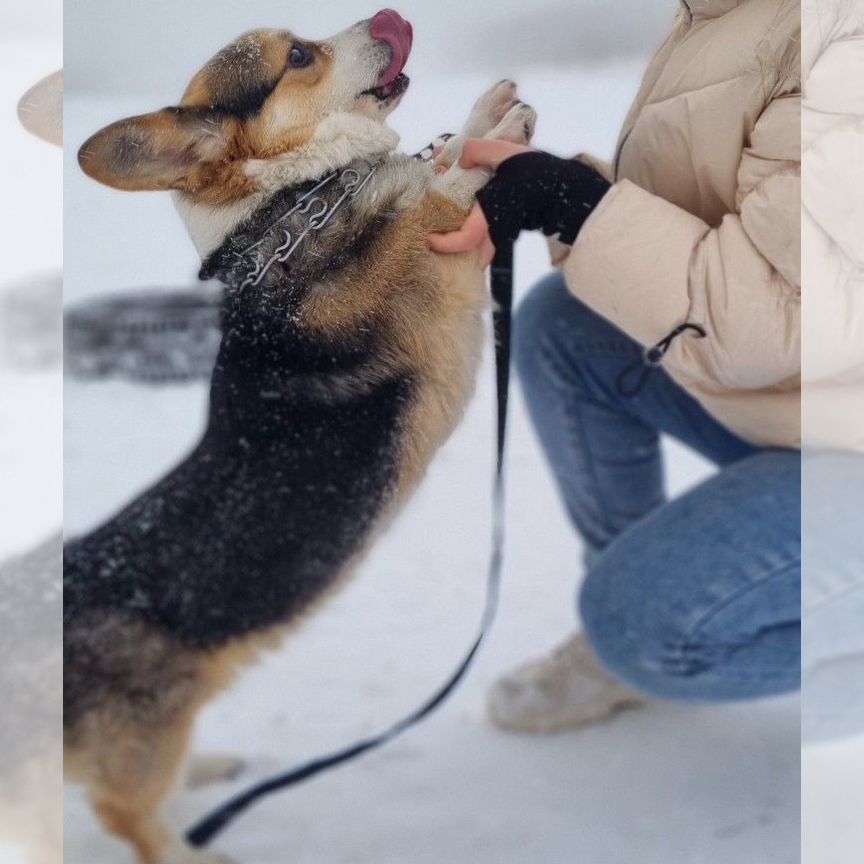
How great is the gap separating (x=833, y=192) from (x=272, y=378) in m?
0.68

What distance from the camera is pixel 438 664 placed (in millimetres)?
1210

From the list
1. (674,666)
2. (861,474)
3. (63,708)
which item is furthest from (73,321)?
(861,474)

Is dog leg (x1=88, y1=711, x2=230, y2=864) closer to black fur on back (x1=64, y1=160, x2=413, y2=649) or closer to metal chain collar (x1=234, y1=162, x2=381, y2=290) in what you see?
black fur on back (x1=64, y1=160, x2=413, y2=649)

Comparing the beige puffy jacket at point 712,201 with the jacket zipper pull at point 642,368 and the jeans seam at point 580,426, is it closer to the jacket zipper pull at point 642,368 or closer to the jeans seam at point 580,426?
the jacket zipper pull at point 642,368

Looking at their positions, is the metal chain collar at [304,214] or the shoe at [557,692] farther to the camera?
the shoe at [557,692]

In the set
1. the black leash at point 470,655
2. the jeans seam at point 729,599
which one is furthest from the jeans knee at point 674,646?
the black leash at point 470,655

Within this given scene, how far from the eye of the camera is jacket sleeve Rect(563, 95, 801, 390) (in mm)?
1076

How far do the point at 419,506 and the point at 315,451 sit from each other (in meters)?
0.14

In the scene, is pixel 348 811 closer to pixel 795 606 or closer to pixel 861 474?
pixel 795 606

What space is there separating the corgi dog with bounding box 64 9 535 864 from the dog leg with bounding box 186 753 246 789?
0.09 feet

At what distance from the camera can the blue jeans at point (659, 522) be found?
1171mm

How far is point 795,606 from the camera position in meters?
1.19

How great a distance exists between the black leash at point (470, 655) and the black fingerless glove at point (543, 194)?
50 mm

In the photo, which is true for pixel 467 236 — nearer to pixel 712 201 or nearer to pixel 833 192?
pixel 712 201
